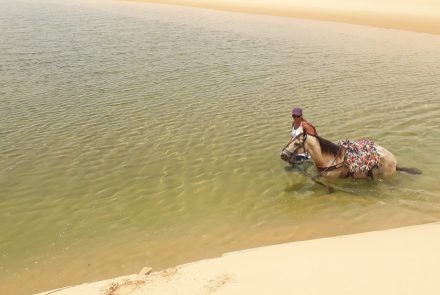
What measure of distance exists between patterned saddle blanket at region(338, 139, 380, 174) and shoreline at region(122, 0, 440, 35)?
3079cm

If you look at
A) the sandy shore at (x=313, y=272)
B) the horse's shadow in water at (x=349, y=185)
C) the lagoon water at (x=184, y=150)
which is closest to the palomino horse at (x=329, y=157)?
the horse's shadow in water at (x=349, y=185)

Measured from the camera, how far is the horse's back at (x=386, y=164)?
1102 cm

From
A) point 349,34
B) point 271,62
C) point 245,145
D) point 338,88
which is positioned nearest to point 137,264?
point 245,145

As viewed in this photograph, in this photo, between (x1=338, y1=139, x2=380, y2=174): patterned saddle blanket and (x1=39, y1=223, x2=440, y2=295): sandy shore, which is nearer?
(x1=39, y1=223, x2=440, y2=295): sandy shore

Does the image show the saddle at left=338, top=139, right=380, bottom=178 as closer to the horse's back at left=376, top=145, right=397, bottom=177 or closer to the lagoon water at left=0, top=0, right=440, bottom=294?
the horse's back at left=376, top=145, right=397, bottom=177

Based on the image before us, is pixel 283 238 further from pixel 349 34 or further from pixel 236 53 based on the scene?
pixel 349 34

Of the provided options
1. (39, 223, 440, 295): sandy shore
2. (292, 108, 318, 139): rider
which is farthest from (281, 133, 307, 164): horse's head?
(39, 223, 440, 295): sandy shore

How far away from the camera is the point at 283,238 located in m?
9.14

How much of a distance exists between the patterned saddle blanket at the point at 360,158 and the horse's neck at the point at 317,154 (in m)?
0.44

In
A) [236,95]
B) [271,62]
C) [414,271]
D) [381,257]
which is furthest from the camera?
[271,62]

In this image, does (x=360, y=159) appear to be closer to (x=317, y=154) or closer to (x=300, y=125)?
(x=317, y=154)

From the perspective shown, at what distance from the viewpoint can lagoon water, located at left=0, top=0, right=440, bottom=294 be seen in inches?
363

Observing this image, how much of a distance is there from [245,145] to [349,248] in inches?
257

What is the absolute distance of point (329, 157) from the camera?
1085 cm
